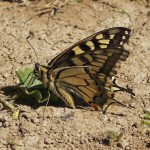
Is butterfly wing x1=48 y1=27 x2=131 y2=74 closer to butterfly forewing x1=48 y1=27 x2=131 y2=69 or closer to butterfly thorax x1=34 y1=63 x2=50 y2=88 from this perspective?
butterfly forewing x1=48 y1=27 x2=131 y2=69

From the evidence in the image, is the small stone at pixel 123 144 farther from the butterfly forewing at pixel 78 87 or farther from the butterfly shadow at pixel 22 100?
the butterfly shadow at pixel 22 100

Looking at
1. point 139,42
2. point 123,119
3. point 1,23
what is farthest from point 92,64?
point 1,23

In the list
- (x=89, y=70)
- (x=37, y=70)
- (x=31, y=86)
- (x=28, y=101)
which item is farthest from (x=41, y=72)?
(x=89, y=70)

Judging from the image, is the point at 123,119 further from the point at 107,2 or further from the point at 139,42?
the point at 107,2

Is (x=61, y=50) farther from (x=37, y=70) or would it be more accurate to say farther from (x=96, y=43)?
(x=96, y=43)

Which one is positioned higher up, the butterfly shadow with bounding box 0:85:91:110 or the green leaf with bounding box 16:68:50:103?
the green leaf with bounding box 16:68:50:103

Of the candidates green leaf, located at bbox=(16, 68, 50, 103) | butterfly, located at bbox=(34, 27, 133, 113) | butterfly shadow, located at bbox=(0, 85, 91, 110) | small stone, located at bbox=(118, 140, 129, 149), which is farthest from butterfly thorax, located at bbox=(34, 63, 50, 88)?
small stone, located at bbox=(118, 140, 129, 149)
